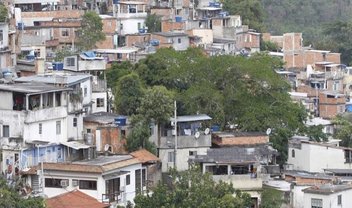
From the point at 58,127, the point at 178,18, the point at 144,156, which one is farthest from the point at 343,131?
the point at 178,18

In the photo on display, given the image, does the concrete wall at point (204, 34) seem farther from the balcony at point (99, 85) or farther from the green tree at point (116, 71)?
the balcony at point (99, 85)

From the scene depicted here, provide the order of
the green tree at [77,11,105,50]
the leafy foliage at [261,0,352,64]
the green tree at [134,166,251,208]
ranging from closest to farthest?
1. the green tree at [134,166,251,208]
2. the green tree at [77,11,105,50]
3. the leafy foliage at [261,0,352,64]

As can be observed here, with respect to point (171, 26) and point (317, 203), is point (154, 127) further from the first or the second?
point (171, 26)

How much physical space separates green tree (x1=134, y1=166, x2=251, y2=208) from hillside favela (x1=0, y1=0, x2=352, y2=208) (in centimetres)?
3

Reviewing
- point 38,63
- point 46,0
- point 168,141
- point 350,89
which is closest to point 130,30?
point 46,0

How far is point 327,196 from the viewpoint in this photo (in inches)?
1218

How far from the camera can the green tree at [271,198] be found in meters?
31.2

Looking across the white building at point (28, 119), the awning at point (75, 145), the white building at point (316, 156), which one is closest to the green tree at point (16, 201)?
the white building at point (28, 119)

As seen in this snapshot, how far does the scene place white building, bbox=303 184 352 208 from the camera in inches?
1220

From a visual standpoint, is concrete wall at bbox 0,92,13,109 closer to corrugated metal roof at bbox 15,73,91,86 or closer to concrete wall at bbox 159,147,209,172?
corrugated metal roof at bbox 15,73,91,86

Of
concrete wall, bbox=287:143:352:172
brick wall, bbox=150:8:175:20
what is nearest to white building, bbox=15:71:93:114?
concrete wall, bbox=287:143:352:172

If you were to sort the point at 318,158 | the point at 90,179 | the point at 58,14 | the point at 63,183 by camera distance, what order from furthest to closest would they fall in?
the point at 58,14
the point at 318,158
the point at 63,183
the point at 90,179

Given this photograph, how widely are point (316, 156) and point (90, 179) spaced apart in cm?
815

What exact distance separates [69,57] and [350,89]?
16.3 metres
